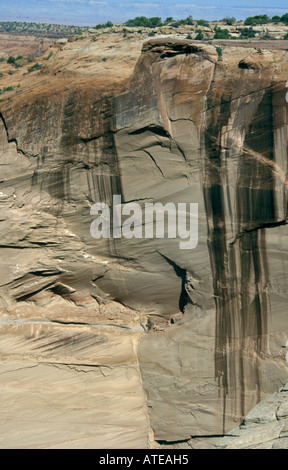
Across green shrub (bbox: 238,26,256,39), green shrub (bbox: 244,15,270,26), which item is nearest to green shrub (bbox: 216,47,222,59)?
green shrub (bbox: 238,26,256,39)

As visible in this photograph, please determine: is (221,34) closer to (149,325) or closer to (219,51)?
(219,51)

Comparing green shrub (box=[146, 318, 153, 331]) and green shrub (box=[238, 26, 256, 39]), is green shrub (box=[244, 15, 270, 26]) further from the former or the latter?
green shrub (box=[146, 318, 153, 331])

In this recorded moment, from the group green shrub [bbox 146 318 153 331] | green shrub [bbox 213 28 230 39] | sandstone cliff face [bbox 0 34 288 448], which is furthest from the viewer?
green shrub [bbox 213 28 230 39]

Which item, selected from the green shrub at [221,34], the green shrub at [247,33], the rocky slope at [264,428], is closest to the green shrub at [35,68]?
the green shrub at [221,34]

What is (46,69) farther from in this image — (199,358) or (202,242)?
(199,358)

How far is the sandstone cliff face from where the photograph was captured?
17.5m

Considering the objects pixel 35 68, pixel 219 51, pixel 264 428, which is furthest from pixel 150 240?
pixel 35 68

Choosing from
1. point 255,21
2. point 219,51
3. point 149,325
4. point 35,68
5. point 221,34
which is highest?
point 255,21

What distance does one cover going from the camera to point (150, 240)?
18828mm

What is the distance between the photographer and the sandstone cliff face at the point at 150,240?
17.5 metres

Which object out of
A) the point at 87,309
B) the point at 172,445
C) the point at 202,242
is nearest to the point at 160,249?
the point at 202,242

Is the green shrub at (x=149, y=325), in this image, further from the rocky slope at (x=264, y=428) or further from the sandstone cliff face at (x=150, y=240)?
the rocky slope at (x=264, y=428)

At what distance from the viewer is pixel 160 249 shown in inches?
743

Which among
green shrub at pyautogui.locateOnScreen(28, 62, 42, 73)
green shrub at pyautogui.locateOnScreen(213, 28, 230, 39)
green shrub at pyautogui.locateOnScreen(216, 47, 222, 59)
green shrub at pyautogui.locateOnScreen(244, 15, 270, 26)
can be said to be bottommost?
green shrub at pyautogui.locateOnScreen(216, 47, 222, 59)
